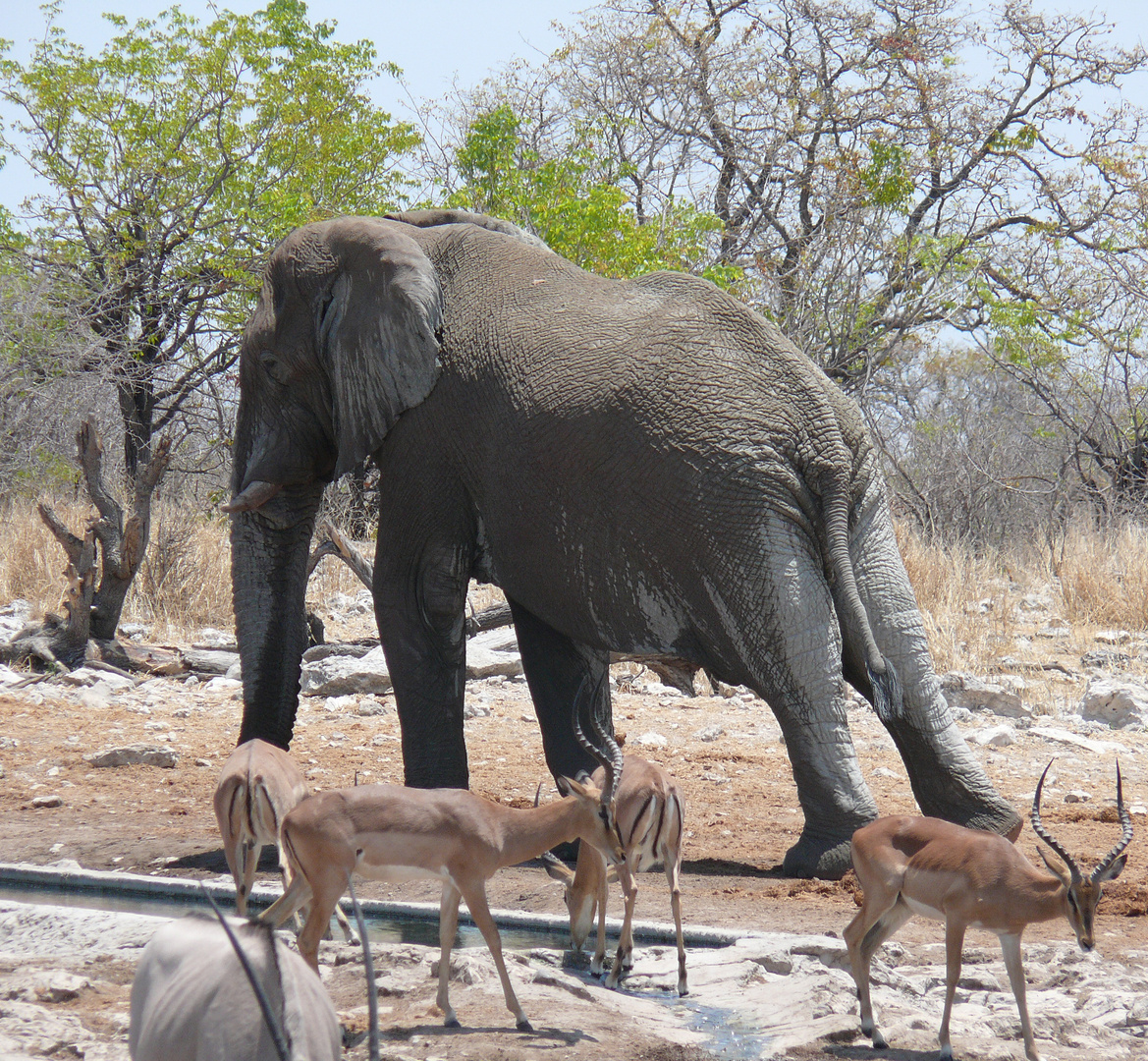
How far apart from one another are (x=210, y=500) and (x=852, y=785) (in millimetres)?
13291

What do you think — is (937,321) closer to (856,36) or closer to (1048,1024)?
(856,36)

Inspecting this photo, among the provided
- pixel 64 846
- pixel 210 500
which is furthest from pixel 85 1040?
pixel 210 500

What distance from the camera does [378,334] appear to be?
6180 millimetres

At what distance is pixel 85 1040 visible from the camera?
3418mm

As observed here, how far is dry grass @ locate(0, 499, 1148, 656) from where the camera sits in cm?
1146

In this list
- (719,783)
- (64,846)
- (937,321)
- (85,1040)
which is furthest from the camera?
(937,321)

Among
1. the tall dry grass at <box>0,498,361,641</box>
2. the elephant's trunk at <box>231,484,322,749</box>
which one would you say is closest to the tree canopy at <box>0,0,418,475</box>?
the tall dry grass at <box>0,498,361,641</box>

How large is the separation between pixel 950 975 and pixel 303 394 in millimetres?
4377

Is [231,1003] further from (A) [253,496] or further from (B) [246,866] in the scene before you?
(A) [253,496]

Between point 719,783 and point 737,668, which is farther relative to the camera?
point 719,783

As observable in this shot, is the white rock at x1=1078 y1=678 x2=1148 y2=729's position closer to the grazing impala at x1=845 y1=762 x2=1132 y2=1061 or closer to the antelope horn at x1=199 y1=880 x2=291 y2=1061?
the grazing impala at x1=845 y1=762 x2=1132 y2=1061

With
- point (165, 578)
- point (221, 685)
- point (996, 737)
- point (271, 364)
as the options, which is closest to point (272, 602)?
point (271, 364)

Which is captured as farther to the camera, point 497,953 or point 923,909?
point 923,909

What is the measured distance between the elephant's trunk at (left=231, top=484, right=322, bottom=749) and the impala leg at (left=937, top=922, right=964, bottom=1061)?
3.88 metres
